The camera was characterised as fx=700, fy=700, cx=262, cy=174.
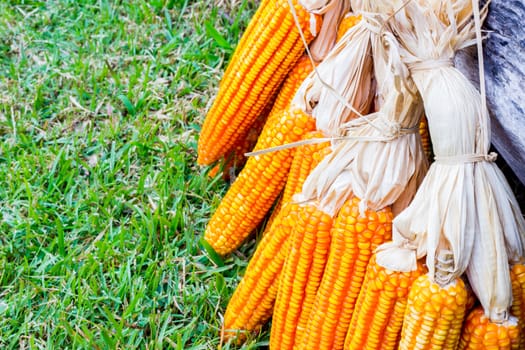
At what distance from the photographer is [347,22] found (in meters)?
1.86

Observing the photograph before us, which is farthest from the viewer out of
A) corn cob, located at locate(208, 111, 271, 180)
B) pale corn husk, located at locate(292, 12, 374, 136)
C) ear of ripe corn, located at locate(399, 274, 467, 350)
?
corn cob, located at locate(208, 111, 271, 180)

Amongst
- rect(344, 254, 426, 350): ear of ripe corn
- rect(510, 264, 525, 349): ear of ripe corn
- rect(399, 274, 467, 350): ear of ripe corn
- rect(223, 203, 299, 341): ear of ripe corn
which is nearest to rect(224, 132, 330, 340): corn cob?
rect(223, 203, 299, 341): ear of ripe corn

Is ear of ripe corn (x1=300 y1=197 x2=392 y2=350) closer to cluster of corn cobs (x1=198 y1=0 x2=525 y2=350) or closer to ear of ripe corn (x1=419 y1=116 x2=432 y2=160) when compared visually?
cluster of corn cobs (x1=198 y1=0 x2=525 y2=350)

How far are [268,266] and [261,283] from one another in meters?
0.06

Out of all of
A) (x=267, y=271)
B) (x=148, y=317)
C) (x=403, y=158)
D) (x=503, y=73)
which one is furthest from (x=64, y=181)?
(x=503, y=73)

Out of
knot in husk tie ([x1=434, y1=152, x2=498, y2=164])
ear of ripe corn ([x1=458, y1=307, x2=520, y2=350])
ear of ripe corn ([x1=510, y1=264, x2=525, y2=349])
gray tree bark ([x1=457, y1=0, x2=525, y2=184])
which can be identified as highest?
gray tree bark ([x1=457, y1=0, x2=525, y2=184])

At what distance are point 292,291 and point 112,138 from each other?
3.86 ft

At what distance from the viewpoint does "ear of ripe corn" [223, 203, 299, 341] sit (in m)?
1.75

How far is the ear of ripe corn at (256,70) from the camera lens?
1933 millimetres

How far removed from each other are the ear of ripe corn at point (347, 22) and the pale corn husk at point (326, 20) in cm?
3

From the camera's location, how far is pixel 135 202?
2369mm

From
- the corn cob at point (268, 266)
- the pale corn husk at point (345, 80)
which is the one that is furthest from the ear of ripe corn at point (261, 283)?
the pale corn husk at point (345, 80)

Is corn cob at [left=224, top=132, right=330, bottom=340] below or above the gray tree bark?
below

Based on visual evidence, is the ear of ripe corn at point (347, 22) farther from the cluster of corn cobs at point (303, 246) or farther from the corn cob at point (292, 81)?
the corn cob at point (292, 81)
